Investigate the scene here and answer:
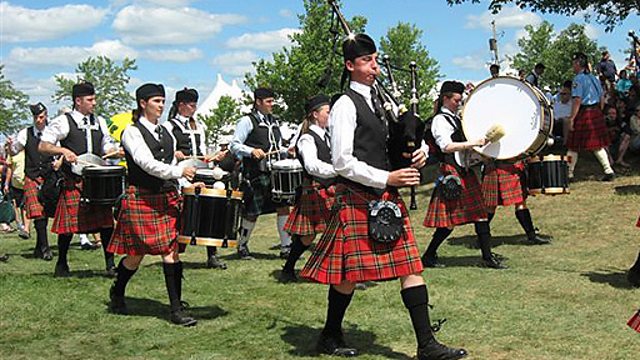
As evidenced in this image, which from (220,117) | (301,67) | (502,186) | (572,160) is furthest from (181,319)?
(220,117)

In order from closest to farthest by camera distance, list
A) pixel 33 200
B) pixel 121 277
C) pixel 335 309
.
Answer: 1. pixel 335 309
2. pixel 121 277
3. pixel 33 200

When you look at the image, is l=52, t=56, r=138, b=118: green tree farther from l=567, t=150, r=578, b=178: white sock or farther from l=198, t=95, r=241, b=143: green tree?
l=567, t=150, r=578, b=178: white sock

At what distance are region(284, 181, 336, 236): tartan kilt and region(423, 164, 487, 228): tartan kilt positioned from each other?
1005 mm

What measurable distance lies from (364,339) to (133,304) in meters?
2.05

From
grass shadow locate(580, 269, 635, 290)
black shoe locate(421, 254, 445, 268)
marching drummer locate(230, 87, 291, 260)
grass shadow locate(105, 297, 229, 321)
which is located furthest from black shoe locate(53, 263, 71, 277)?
grass shadow locate(580, 269, 635, 290)

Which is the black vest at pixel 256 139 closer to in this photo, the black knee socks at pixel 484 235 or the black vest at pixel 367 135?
the black knee socks at pixel 484 235

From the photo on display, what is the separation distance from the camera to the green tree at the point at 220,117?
3788cm

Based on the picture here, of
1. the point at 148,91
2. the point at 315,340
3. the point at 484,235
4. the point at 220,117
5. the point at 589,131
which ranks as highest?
the point at 220,117

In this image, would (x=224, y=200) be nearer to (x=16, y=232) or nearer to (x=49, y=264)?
(x=49, y=264)

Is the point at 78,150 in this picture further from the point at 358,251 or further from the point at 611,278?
the point at 611,278

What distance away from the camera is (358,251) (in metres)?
3.82

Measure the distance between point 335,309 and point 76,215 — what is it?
342 cm

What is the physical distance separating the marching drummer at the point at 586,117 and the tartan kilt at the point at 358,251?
7883mm

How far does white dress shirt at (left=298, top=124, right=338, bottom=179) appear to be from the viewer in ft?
18.8
